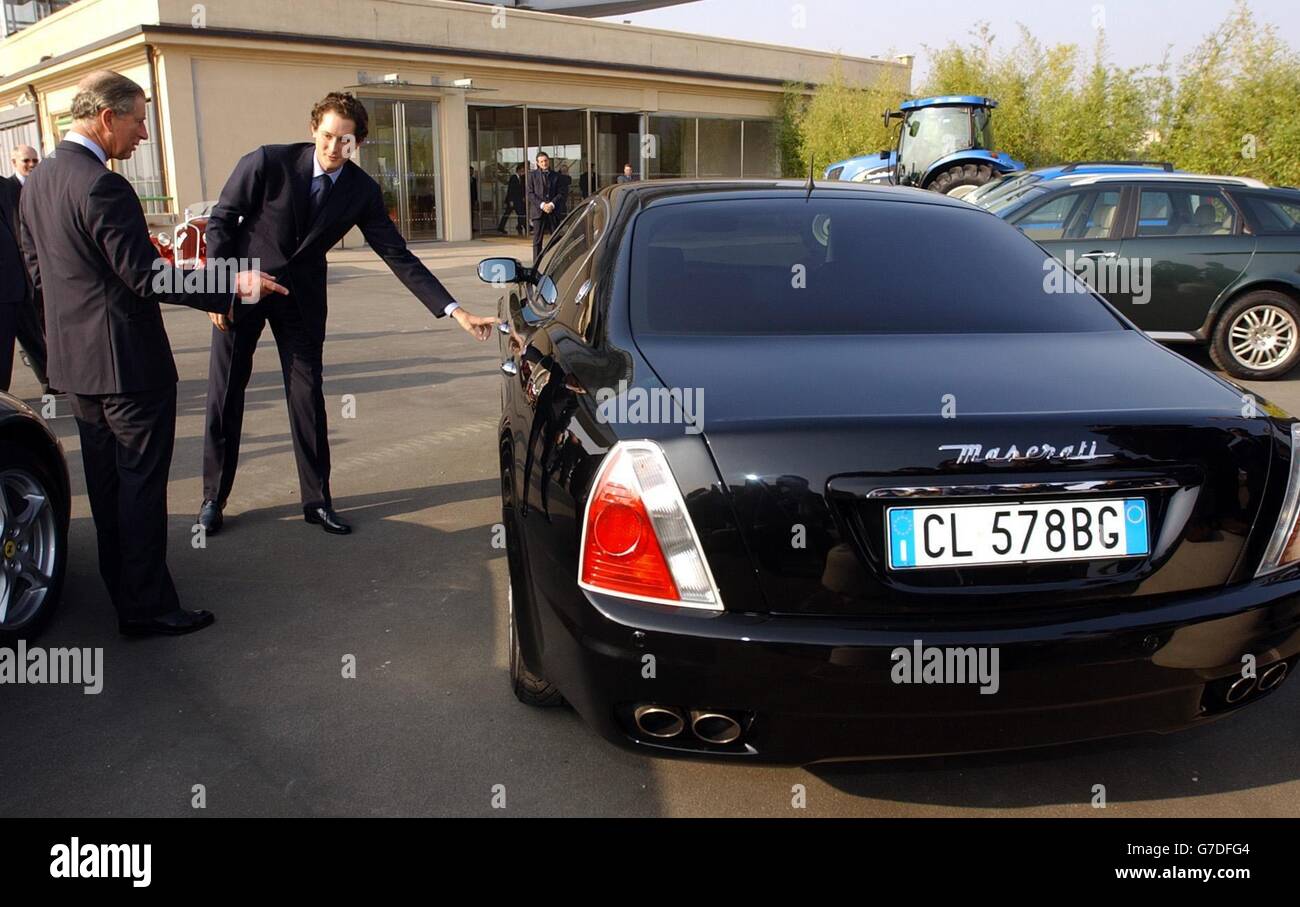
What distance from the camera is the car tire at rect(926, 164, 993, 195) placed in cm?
1733

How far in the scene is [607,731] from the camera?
224cm

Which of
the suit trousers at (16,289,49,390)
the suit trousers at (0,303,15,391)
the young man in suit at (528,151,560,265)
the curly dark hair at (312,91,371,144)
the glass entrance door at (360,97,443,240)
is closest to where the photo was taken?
the curly dark hair at (312,91,371,144)

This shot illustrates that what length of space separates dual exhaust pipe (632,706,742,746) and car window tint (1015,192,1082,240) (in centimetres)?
757

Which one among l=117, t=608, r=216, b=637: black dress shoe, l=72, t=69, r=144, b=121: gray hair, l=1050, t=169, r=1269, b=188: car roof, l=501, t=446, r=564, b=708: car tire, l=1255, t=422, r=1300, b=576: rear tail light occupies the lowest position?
l=117, t=608, r=216, b=637: black dress shoe

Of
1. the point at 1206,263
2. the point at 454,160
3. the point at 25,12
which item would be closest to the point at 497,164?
the point at 454,160

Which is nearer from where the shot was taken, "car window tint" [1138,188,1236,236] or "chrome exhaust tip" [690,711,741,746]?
"chrome exhaust tip" [690,711,741,746]

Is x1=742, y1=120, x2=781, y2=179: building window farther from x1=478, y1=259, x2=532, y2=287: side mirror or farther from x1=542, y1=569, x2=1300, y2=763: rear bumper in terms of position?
x1=542, y1=569, x2=1300, y2=763: rear bumper

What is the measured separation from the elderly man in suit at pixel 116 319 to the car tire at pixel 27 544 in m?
0.24

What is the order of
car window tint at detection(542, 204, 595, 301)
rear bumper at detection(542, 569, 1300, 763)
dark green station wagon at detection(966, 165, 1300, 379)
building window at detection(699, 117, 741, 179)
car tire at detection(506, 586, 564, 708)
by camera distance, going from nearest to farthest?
rear bumper at detection(542, 569, 1300, 763)
car tire at detection(506, 586, 564, 708)
car window tint at detection(542, 204, 595, 301)
dark green station wagon at detection(966, 165, 1300, 379)
building window at detection(699, 117, 741, 179)

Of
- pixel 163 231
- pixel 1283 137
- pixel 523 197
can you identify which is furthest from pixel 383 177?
pixel 1283 137

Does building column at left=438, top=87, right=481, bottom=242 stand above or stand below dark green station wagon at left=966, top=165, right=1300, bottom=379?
above

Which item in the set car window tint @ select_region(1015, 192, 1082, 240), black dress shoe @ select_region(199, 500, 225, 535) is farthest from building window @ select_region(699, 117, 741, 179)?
black dress shoe @ select_region(199, 500, 225, 535)


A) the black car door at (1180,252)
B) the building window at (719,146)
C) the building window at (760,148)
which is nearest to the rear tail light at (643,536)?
the black car door at (1180,252)

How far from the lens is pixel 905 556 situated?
2100 millimetres
